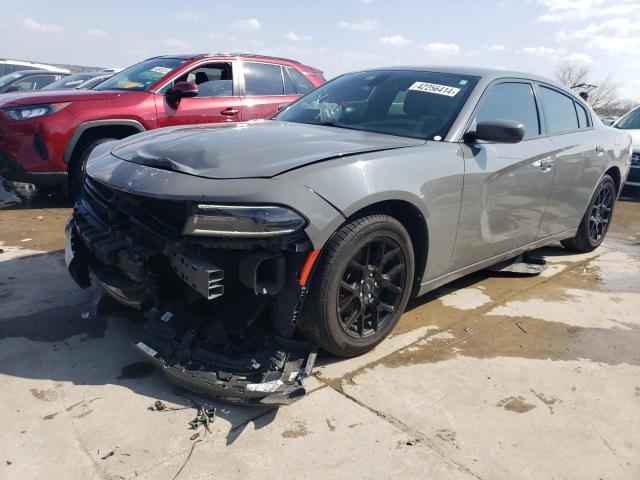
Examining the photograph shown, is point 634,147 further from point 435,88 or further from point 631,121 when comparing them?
point 435,88

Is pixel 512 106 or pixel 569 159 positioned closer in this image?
pixel 512 106

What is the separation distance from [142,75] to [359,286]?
185 inches

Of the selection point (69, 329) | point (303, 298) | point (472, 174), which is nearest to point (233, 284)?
point (303, 298)

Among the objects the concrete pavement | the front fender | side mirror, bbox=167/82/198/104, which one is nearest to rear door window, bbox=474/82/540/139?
the front fender

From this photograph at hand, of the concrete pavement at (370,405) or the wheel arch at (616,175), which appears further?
the wheel arch at (616,175)

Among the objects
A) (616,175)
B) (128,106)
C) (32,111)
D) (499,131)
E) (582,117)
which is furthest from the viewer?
(128,106)

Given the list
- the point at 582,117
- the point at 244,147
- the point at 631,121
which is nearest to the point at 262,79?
the point at 582,117

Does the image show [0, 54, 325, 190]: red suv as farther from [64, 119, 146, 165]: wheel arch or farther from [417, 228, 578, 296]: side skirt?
[417, 228, 578, 296]: side skirt

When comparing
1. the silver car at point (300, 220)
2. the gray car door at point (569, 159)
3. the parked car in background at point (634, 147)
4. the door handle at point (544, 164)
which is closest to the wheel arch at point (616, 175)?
the gray car door at point (569, 159)

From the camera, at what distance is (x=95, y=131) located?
→ 562 cm

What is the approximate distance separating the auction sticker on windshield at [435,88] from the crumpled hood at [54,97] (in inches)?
142

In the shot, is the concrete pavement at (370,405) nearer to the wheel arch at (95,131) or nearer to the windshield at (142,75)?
the wheel arch at (95,131)

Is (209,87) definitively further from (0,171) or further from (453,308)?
(453,308)

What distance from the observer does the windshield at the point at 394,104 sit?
10.7 ft
